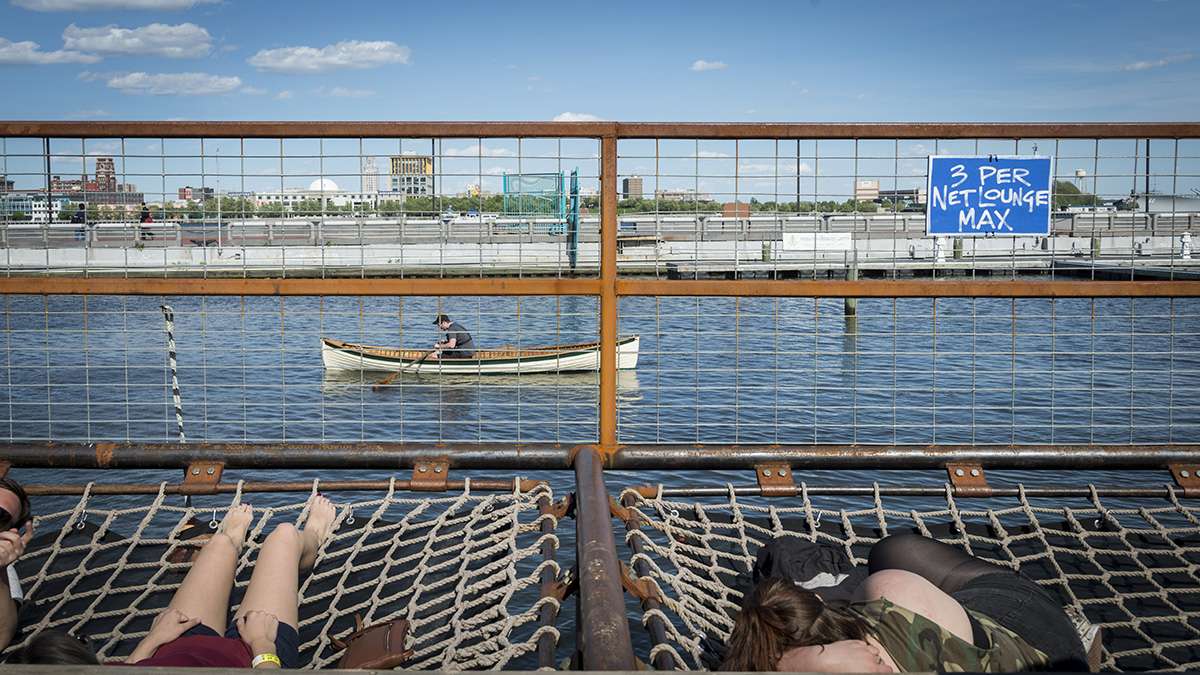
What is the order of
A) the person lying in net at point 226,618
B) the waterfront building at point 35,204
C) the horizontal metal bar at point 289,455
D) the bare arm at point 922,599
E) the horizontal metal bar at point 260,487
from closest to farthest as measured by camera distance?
the bare arm at point 922,599
the person lying in net at point 226,618
the horizontal metal bar at point 260,487
the horizontal metal bar at point 289,455
the waterfront building at point 35,204

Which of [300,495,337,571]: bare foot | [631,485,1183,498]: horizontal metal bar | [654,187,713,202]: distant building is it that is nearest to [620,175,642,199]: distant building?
[654,187,713,202]: distant building

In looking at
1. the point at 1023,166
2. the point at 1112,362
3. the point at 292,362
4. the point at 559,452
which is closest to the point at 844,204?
the point at 1023,166

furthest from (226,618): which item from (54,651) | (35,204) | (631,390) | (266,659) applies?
(631,390)

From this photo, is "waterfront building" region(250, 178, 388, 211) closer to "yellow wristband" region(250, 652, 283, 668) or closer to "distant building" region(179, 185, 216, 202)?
"distant building" region(179, 185, 216, 202)

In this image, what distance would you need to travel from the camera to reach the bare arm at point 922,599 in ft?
8.52

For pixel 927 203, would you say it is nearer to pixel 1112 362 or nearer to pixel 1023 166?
pixel 1023 166

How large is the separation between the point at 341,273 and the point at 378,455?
2782 cm

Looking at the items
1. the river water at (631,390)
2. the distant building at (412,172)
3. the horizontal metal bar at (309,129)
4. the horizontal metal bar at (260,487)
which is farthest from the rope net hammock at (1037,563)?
the river water at (631,390)

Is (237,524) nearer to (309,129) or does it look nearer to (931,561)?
(309,129)

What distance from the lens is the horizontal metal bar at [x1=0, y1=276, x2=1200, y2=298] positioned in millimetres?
4801

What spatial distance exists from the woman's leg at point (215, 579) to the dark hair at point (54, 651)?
68 centimetres

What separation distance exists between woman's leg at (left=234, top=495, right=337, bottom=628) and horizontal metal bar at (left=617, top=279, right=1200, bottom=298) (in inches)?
72.8

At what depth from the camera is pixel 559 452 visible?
4742mm

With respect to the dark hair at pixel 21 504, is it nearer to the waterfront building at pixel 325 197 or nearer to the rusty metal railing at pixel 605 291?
the rusty metal railing at pixel 605 291
